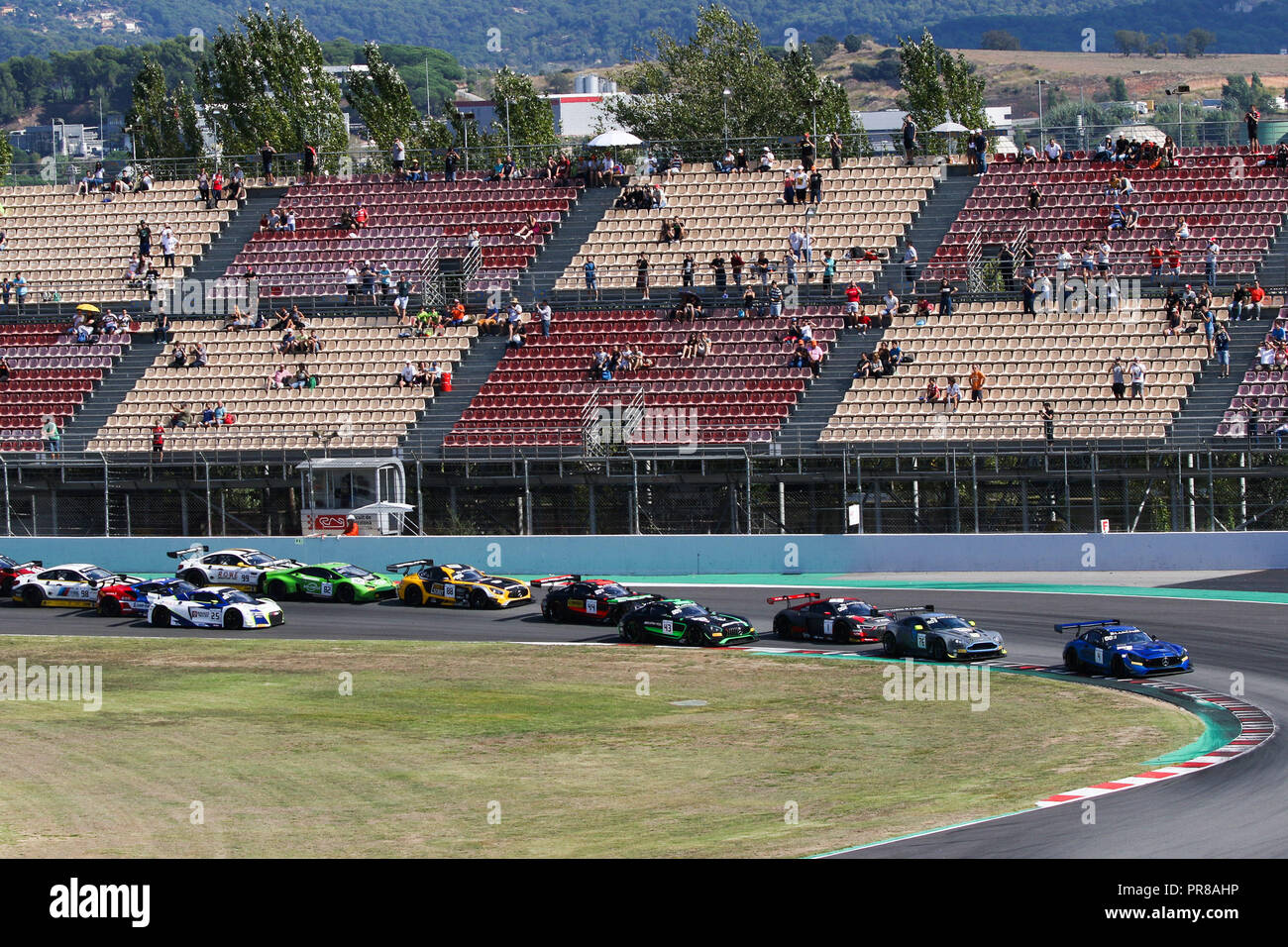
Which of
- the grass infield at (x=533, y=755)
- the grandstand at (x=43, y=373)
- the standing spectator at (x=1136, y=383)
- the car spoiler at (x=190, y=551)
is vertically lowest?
the grass infield at (x=533, y=755)

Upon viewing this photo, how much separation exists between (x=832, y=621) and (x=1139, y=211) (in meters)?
23.3

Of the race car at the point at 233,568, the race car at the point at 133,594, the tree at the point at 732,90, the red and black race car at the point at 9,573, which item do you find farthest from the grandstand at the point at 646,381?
the tree at the point at 732,90

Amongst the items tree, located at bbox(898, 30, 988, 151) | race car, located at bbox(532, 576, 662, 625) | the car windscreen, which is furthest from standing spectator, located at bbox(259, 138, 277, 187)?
race car, located at bbox(532, 576, 662, 625)

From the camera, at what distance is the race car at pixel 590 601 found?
3488cm

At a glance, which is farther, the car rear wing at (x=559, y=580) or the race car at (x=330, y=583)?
the race car at (x=330, y=583)

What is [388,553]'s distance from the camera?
4241cm

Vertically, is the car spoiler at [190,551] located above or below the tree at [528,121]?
below

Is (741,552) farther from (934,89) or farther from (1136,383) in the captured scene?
(934,89)

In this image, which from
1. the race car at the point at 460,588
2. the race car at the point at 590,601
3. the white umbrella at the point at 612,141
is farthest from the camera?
the white umbrella at the point at 612,141

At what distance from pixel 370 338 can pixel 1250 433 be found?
26.2 metres

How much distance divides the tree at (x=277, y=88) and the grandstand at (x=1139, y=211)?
3720 centimetres

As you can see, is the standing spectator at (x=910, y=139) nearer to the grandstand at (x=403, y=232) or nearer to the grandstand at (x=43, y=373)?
the grandstand at (x=403, y=232)

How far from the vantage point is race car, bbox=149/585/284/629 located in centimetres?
3606
